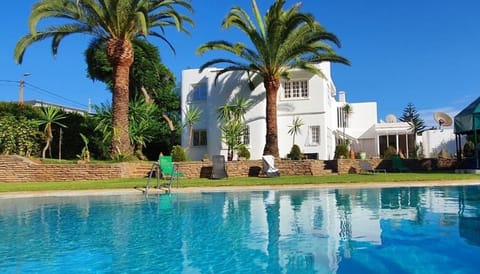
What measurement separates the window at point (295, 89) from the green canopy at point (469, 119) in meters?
9.90

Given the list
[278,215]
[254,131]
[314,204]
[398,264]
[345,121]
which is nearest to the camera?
[398,264]

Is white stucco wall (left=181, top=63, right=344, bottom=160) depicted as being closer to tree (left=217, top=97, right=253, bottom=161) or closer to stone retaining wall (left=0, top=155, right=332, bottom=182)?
tree (left=217, top=97, right=253, bottom=161)

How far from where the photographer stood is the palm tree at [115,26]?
2402cm

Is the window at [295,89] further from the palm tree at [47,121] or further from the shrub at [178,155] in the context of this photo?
the palm tree at [47,121]

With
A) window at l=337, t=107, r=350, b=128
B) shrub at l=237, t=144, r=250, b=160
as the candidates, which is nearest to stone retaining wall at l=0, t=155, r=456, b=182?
shrub at l=237, t=144, r=250, b=160

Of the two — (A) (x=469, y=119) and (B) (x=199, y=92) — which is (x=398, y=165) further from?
(B) (x=199, y=92)

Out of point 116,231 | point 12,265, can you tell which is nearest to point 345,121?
point 116,231

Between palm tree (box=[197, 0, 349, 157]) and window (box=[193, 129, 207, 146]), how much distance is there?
5.88m

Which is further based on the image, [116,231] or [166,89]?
[166,89]

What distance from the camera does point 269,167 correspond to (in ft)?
77.6

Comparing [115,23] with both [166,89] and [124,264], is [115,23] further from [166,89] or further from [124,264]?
[124,264]

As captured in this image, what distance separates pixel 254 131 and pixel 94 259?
965 inches

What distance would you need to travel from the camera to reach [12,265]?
643 cm

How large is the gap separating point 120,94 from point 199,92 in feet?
27.7
